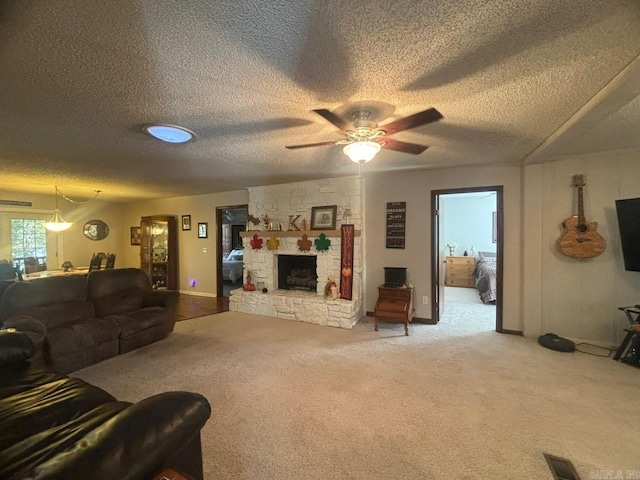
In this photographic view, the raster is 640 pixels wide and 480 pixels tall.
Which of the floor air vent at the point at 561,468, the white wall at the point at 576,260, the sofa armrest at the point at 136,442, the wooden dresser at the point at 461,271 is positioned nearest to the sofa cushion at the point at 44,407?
the sofa armrest at the point at 136,442

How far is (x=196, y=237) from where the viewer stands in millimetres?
6605

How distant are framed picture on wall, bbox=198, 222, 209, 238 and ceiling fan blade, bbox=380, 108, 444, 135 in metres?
5.42

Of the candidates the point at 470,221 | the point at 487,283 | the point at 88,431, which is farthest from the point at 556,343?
the point at 470,221

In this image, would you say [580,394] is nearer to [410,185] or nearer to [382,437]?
[382,437]

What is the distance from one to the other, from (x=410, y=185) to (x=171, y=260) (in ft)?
19.0

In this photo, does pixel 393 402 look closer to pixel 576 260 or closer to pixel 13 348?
pixel 13 348

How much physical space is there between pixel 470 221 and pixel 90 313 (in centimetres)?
833

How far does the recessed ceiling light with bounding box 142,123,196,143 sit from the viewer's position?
2.36 m

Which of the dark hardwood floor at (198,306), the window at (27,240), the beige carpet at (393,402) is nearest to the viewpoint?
the beige carpet at (393,402)

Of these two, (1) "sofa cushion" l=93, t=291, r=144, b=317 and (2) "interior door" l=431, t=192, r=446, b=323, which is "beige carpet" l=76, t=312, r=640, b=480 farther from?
(1) "sofa cushion" l=93, t=291, r=144, b=317

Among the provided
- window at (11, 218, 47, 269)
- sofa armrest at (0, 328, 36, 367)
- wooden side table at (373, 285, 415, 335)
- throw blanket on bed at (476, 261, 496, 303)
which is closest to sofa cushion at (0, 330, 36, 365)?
sofa armrest at (0, 328, 36, 367)

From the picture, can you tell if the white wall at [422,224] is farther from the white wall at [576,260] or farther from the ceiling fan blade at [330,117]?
the ceiling fan blade at [330,117]

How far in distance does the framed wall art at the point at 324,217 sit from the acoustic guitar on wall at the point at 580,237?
3.04 meters

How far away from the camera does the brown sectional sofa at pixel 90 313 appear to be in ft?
8.95
